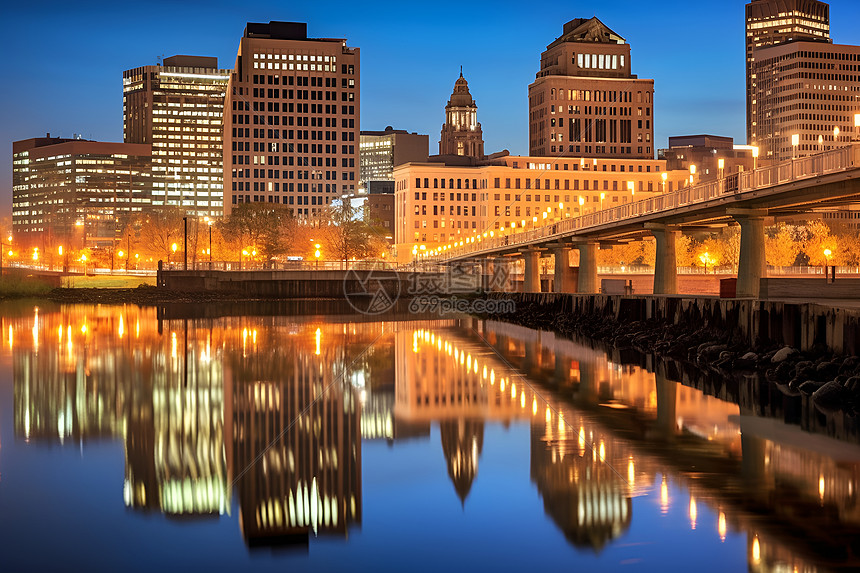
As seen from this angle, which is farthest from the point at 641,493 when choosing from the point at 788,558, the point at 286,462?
the point at 286,462

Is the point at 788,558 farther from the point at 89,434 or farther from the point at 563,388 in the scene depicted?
the point at 563,388

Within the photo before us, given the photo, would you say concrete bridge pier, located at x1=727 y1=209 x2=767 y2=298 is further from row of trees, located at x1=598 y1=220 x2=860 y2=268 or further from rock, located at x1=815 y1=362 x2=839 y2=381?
row of trees, located at x1=598 y1=220 x2=860 y2=268

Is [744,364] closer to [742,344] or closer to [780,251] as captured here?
[742,344]

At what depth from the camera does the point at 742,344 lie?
35688 millimetres

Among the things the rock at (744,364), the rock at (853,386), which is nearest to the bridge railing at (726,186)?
the rock at (744,364)

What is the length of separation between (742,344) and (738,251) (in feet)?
374

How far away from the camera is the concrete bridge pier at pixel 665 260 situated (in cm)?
6956

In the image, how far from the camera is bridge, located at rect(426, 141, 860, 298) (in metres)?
45.6

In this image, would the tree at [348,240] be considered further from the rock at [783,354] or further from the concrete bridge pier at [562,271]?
the rock at [783,354]

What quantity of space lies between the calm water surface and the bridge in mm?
20126

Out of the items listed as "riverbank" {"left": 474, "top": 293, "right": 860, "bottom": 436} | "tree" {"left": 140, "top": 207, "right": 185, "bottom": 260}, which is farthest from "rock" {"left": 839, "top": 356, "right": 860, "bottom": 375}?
"tree" {"left": 140, "top": 207, "right": 185, "bottom": 260}

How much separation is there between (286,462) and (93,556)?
5.33 m

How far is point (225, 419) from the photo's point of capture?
73.7ft

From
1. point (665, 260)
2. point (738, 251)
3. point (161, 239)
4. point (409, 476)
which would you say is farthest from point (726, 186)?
point (161, 239)
